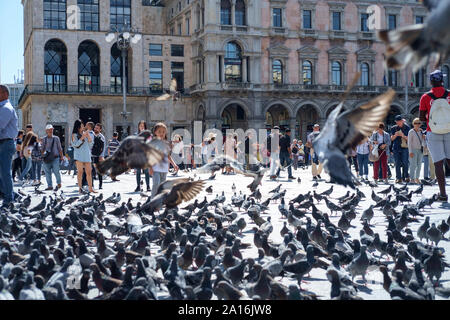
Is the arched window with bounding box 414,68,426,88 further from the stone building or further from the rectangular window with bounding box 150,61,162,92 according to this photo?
the rectangular window with bounding box 150,61,162,92

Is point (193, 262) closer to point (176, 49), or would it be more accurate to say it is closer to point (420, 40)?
point (420, 40)

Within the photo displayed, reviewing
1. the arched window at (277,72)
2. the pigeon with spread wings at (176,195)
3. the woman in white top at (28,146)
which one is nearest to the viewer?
the pigeon with spread wings at (176,195)

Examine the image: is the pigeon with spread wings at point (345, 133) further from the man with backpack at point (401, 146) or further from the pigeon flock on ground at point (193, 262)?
the man with backpack at point (401, 146)

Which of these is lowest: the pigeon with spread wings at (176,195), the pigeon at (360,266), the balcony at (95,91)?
the pigeon at (360,266)

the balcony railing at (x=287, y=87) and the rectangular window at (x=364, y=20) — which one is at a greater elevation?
the rectangular window at (x=364, y=20)

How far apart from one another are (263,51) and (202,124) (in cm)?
748

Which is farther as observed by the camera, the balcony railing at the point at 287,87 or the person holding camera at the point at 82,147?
the balcony railing at the point at 287,87

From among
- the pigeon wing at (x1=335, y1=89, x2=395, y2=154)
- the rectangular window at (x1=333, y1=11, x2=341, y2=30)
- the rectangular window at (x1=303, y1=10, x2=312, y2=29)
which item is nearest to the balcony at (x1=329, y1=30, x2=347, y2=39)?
the rectangular window at (x1=333, y1=11, x2=341, y2=30)

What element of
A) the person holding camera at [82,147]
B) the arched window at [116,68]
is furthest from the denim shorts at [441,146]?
the arched window at [116,68]

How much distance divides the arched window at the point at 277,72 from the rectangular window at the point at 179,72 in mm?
7634

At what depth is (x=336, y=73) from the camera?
48188mm

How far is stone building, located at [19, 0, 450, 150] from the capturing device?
4506cm

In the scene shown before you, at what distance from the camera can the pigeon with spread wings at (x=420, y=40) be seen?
2.85m
